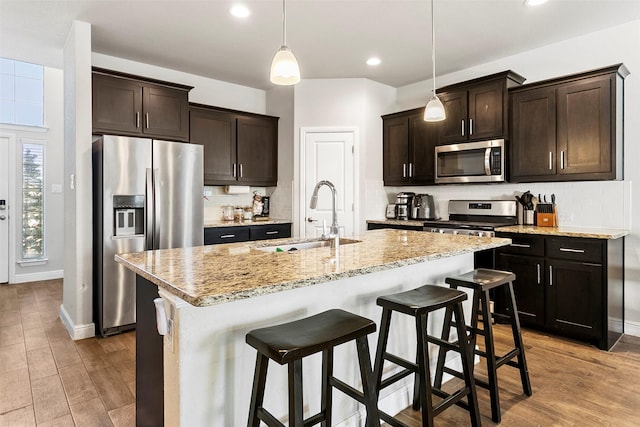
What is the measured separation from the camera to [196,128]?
171 inches

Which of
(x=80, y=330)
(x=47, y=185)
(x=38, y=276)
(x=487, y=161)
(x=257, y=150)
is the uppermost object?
(x=257, y=150)

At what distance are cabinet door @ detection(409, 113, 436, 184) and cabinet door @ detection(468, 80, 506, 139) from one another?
499 mm

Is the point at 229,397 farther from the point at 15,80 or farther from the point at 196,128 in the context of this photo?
the point at 15,80

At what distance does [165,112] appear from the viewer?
3926 millimetres

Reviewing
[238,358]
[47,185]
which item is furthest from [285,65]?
[47,185]

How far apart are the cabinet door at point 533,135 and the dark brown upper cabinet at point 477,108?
0.41 ft

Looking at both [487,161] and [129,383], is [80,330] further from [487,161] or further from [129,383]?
[487,161]

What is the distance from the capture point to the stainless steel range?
364cm

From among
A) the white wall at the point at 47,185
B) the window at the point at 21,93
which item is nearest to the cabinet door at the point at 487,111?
the white wall at the point at 47,185

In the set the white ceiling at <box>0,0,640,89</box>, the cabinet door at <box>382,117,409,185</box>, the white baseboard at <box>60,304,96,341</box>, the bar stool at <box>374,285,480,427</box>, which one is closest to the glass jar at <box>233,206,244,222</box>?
the white ceiling at <box>0,0,640,89</box>

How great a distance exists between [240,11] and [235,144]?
6.24 feet

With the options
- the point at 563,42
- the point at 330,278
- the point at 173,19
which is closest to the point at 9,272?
the point at 173,19

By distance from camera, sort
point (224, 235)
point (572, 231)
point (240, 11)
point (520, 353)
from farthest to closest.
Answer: point (224, 235) → point (572, 231) → point (240, 11) → point (520, 353)

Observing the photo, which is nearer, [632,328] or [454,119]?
[632,328]
